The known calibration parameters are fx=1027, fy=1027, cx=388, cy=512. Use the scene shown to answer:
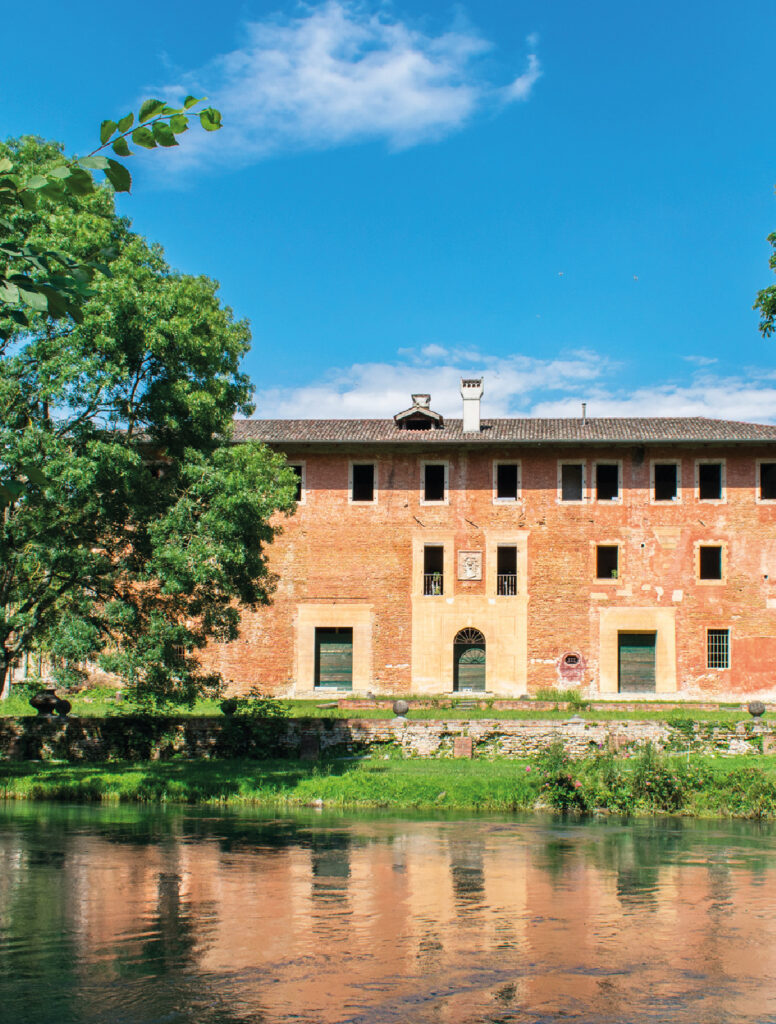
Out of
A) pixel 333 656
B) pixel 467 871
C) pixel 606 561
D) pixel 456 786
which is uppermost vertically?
pixel 606 561

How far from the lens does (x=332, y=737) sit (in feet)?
65.5

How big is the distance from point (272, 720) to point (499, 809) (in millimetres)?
5636

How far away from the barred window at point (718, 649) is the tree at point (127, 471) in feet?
49.4

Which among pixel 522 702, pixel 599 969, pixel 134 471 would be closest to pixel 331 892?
pixel 599 969

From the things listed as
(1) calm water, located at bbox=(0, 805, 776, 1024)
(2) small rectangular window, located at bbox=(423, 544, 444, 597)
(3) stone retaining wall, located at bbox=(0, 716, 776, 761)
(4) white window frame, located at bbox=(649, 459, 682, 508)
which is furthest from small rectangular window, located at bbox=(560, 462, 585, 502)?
(1) calm water, located at bbox=(0, 805, 776, 1024)

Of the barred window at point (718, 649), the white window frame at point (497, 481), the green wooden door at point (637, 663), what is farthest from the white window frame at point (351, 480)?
the barred window at point (718, 649)

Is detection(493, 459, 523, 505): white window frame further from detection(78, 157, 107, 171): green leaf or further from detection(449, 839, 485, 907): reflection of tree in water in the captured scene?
detection(78, 157, 107, 171): green leaf

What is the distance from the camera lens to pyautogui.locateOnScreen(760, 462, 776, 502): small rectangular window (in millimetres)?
28594

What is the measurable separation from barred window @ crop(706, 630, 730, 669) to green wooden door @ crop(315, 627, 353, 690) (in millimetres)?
9851

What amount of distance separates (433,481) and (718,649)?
9.10 m

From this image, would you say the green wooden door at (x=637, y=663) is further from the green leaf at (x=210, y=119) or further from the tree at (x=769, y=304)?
the green leaf at (x=210, y=119)

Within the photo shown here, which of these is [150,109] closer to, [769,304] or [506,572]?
[769,304]

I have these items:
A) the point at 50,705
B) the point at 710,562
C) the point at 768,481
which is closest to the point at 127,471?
the point at 50,705

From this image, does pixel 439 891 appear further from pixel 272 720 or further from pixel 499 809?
pixel 272 720
